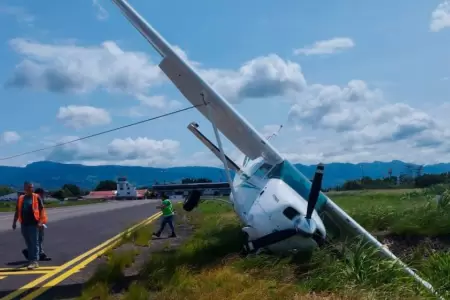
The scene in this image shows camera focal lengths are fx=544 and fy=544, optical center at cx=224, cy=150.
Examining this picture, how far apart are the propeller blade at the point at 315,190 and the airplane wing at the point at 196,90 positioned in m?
1.79

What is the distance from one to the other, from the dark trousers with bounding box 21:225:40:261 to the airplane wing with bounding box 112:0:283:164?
13.1ft

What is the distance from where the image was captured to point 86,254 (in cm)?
1248

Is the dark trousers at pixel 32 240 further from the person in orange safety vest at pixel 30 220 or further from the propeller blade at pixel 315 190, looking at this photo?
the propeller blade at pixel 315 190

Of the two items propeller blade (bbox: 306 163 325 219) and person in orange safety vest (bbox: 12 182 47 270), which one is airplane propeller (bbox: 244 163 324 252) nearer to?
propeller blade (bbox: 306 163 325 219)

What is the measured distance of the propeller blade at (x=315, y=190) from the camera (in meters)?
8.79

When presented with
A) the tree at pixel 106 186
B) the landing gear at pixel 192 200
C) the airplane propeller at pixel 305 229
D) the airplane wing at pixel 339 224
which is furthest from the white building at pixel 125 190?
the airplane propeller at pixel 305 229

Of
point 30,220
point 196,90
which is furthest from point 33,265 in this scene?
point 196,90

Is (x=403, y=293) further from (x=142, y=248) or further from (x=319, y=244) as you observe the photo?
(x=142, y=248)

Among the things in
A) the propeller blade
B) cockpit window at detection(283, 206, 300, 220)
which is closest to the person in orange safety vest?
cockpit window at detection(283, 206, 300, 220)

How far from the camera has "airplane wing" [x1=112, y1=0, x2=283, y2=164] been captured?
10430 millimetres

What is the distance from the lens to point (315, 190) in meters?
8.91

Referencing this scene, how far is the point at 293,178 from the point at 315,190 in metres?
1.63

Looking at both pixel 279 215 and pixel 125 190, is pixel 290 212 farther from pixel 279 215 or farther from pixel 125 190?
pixel 125 190

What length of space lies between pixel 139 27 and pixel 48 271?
487cm
